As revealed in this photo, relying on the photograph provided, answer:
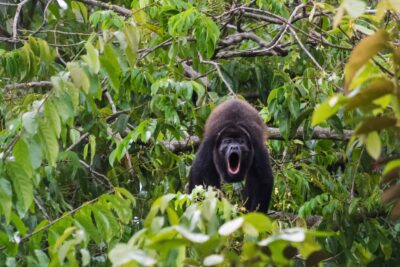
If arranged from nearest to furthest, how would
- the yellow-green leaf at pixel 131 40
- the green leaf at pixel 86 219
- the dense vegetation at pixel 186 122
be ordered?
1. the yellow-green leaf at pixel 131 40
2. the green leaf at pixel 86 219
3. the dense vegetation at pixel 186 122

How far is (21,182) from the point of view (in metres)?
3.64

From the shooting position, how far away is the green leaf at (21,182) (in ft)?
11.8

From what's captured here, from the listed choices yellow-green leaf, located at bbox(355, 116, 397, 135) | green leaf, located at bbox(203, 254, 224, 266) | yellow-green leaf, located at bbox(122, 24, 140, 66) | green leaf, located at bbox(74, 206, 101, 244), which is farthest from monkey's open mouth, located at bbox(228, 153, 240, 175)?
green leaf, located at bbox(203, 254, 224, 266)

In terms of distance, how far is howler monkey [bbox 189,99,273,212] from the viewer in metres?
7.23

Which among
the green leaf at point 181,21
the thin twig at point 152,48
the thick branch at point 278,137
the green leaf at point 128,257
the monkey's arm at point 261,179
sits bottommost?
the monkey's arm at point 261,179

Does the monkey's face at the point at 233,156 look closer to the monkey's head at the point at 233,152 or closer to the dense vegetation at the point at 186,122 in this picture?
the monkey's head at the point at 233,152

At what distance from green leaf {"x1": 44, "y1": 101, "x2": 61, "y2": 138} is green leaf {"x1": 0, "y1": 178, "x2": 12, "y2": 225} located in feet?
0.93

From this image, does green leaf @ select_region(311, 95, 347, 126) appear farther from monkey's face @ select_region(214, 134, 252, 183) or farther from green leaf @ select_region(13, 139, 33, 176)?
monkey's face @ select_region(214, 134, 252, 183)

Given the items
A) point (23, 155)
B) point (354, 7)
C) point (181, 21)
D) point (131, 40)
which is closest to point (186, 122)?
point (181, 21)

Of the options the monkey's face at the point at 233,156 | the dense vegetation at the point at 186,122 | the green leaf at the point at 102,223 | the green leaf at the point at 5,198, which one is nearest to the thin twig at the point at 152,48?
the dense vegetation at the point at 186,122

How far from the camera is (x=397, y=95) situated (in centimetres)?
221

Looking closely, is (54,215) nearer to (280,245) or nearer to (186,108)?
(186,108)

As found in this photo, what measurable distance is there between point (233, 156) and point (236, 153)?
0.04m

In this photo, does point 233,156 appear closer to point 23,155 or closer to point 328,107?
point 23,155
